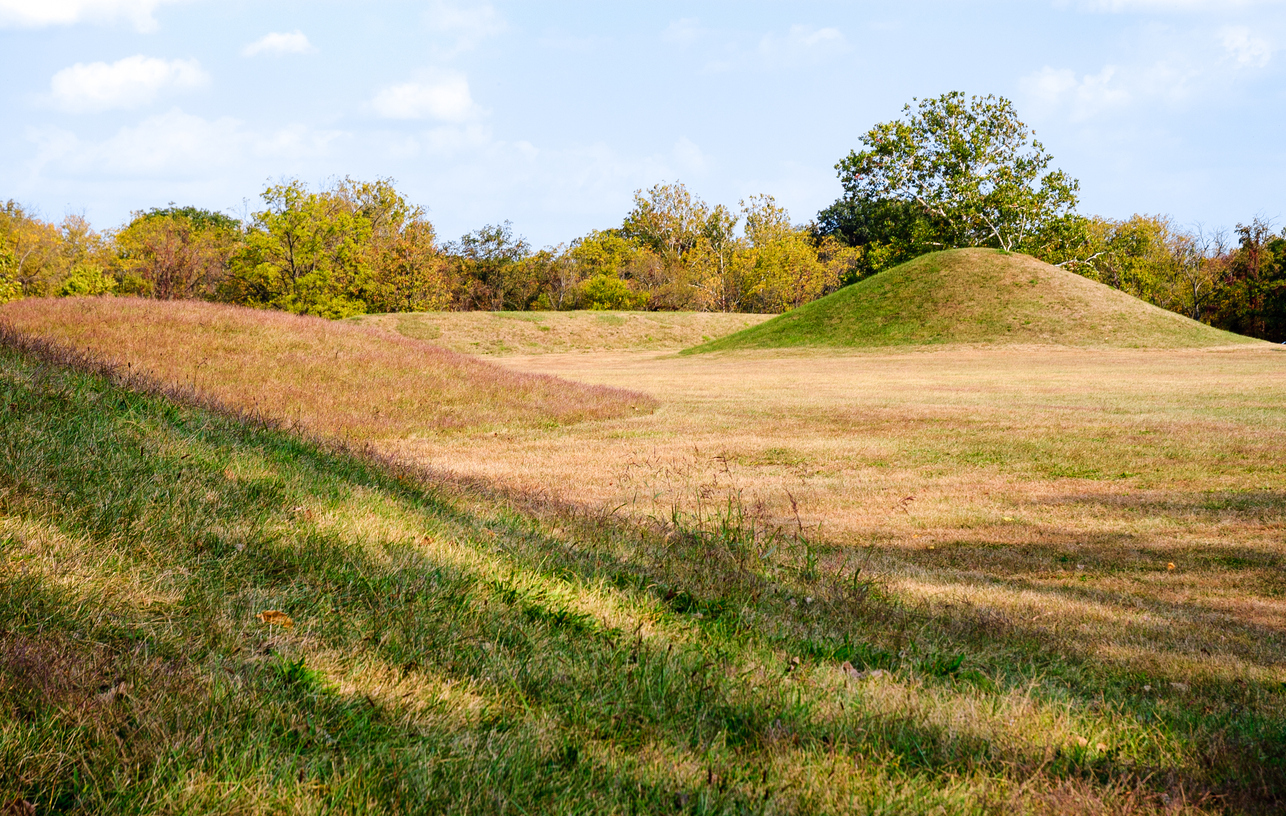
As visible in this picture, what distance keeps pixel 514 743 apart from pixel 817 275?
289ft

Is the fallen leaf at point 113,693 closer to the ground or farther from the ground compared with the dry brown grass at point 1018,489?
farther from the ground

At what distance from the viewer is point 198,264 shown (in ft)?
230

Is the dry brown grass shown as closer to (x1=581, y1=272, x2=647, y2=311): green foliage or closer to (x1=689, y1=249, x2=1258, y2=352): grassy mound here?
(x1=689, y1=249, x2=1258, y2=352): grassy mound

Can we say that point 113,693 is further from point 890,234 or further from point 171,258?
point 890,234

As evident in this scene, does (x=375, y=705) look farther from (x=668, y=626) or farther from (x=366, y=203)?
(x=366, y=203)

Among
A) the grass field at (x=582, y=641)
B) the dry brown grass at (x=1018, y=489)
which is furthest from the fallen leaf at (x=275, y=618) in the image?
the dry brown grass at (x=1018, y=489)

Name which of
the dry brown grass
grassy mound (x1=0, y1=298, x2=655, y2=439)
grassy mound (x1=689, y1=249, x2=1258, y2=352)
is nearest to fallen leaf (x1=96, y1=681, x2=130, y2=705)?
the dry brown grass

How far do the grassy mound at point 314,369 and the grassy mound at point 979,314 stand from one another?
33.3m

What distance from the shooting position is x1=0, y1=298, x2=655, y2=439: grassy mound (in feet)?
54.5

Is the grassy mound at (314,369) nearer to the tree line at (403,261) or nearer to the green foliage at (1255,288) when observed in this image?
the tree line at (403,261)

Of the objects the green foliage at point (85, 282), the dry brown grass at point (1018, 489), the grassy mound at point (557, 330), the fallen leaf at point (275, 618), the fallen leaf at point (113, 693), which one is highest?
the green foliage at point (85, 282)

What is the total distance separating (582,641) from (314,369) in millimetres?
15951

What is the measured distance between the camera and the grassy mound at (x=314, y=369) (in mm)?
16609

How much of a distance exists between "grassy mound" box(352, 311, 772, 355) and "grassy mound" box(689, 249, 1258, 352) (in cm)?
1247
